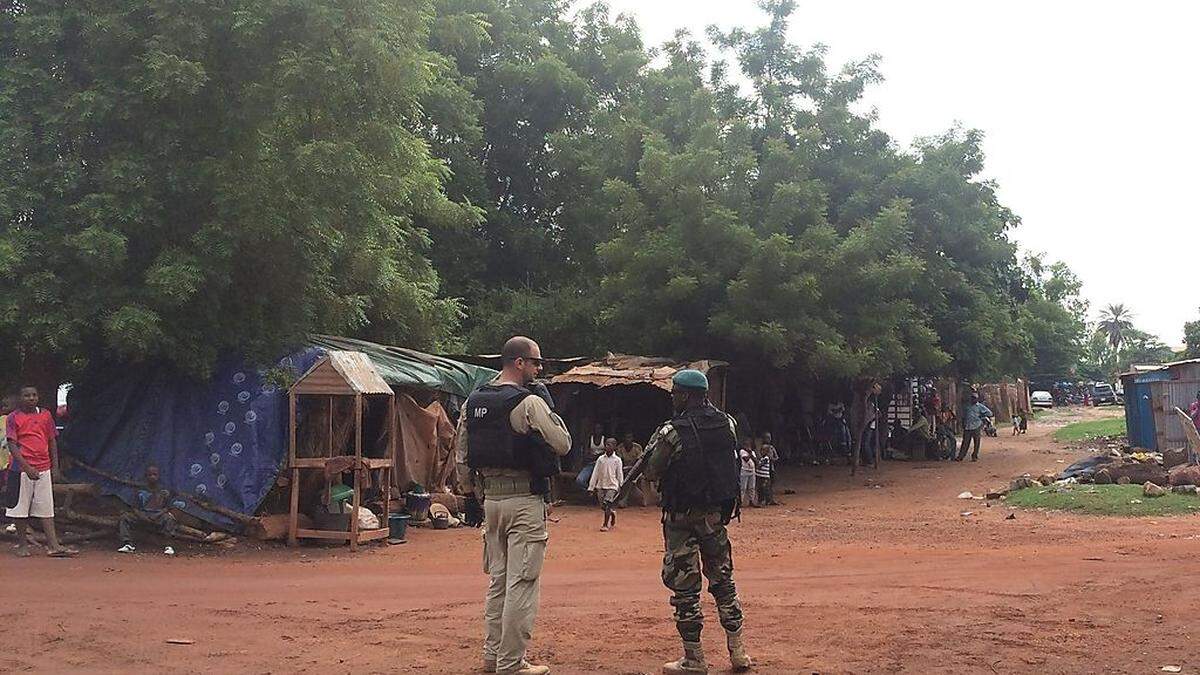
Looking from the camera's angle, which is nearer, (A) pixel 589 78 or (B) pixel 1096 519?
(B) pixel 1096 519

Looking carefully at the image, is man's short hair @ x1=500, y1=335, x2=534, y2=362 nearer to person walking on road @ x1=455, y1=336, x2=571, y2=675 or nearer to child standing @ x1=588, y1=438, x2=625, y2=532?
person walking on road @ x1=455, y1=336, x2=571, y2=675

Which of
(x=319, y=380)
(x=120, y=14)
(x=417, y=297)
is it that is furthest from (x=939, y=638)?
(x=417, y=297)

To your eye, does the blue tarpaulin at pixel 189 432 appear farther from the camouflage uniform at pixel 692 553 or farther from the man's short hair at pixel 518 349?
the camouflage uniform at pixel 692 553

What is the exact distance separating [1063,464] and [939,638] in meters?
18.2

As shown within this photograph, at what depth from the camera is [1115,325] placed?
311ft

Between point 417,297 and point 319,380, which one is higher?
point 417,297

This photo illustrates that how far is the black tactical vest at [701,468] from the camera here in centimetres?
578

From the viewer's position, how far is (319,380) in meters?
11.7

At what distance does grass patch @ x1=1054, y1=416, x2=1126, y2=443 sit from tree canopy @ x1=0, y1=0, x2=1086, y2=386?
3253 mm

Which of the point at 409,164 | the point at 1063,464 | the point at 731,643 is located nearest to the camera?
the point at 731,643

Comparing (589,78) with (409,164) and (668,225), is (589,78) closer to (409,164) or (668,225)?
(668,225)

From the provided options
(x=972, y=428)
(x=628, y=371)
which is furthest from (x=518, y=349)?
(x=972, y=428)

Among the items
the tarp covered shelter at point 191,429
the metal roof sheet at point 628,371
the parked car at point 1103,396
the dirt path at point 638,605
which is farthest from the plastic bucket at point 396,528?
the parked car at point 1103,396

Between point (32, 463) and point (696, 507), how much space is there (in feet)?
24.5
